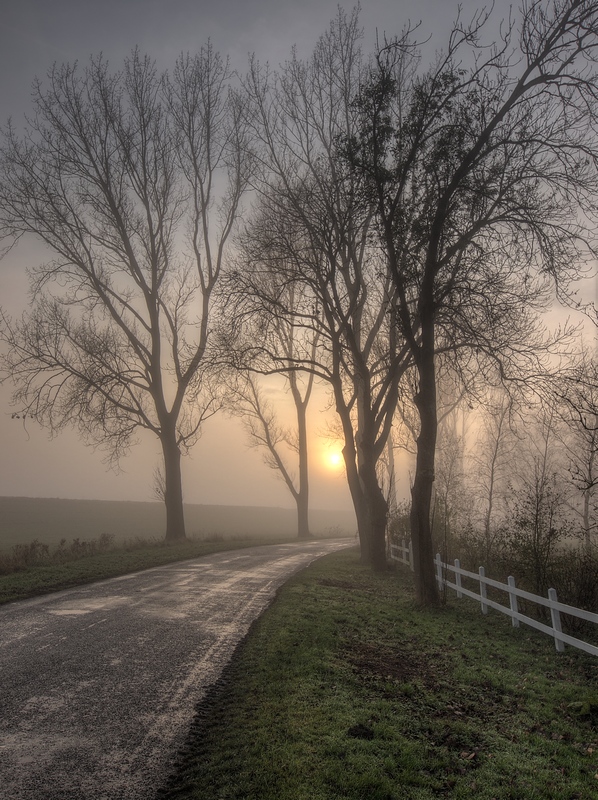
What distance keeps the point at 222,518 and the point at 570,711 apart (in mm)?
74639

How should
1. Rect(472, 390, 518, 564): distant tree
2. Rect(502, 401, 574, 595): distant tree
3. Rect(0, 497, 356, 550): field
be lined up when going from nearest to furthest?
1. Rect(502, 401, 574, 595): distant tree
2. Rect(472, 390, 518, 564): distant tree
3. Rect(0, 497, 356, 550): field

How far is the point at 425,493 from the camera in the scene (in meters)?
14.2

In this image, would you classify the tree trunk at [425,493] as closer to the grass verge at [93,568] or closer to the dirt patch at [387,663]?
the dirt patch at [387,663]

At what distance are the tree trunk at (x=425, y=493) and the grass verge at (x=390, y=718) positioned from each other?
87.7 inches

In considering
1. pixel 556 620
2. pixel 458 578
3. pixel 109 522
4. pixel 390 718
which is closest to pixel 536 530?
pixel 556 620

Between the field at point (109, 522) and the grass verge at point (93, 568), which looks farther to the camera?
the field at point (109, 522)

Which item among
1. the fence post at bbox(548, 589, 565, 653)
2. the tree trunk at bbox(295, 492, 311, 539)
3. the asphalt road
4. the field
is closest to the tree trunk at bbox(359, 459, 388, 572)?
the asphalt road

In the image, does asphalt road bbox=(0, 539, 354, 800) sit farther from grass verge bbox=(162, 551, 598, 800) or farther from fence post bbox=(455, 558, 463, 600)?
fence post bbox=(455, 558, 463, 600)

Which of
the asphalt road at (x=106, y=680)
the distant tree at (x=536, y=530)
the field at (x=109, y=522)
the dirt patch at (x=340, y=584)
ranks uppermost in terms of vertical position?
the distant tree at (x=536, y=530)

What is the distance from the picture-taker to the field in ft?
164

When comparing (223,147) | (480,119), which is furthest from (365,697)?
(223,147)

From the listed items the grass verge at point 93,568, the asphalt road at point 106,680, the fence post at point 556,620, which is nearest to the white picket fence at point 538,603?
the fence post at point 556,620

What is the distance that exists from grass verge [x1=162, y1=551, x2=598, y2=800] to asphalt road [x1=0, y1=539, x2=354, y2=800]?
0.35 metres

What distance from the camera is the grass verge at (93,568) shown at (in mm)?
13914
